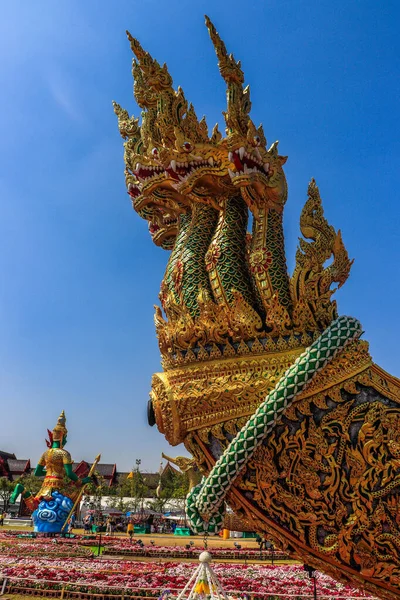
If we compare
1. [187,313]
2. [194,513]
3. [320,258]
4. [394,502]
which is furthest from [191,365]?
[394,502]

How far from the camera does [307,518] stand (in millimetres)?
4469

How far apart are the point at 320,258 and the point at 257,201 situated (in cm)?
93

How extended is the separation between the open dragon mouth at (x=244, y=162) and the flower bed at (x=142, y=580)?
797 centimetres

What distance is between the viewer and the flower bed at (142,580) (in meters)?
11.0

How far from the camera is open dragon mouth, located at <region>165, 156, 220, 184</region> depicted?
18.6 ft

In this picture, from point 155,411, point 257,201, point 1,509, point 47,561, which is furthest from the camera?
point 1,509

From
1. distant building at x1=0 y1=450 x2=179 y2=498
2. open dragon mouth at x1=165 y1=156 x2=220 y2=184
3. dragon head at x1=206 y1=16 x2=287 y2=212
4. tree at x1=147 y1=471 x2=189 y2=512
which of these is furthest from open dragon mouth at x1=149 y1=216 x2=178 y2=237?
distant building at x1=0 y1=450 x2=179 y2=498

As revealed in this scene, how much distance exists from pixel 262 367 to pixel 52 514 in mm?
25501

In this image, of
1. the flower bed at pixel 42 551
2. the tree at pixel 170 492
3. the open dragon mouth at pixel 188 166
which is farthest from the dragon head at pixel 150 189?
the tree at pixel 170 492

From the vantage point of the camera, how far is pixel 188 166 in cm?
570

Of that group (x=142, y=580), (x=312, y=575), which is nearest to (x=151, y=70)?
(x=312, y=575)

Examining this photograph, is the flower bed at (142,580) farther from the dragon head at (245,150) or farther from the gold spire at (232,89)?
the gold spire at (232,89)

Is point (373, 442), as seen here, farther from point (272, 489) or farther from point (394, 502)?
point (272, 489)

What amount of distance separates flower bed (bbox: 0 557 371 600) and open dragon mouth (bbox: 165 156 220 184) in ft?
25.6
